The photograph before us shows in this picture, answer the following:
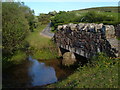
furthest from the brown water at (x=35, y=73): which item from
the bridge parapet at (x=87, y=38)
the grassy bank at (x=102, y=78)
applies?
the grassy bank at (x=102, y=78)

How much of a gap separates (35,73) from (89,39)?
8.19 meters

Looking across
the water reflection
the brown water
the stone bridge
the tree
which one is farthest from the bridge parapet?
the tree

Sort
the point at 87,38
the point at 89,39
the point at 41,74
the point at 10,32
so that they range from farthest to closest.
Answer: the point at 10,32, the point at 87,38, the point at 41,74, the point at 89,39

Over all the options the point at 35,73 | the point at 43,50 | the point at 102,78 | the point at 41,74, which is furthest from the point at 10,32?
the point at 102,78

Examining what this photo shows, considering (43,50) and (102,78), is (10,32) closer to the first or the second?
(43,50)

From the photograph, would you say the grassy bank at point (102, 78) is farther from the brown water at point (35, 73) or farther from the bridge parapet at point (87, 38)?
the brown water at point (35, 73)

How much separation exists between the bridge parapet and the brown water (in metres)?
3.36

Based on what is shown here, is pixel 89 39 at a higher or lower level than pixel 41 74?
higher

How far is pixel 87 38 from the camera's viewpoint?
2148 cm

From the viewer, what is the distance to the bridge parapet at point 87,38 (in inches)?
706

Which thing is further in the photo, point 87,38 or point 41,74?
point 87,38

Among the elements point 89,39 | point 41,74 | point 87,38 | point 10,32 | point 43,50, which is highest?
point 10,32

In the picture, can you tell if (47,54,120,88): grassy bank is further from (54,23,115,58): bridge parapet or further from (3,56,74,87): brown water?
(3,56,74,87): brown water

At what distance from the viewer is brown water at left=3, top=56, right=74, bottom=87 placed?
1814 cm
